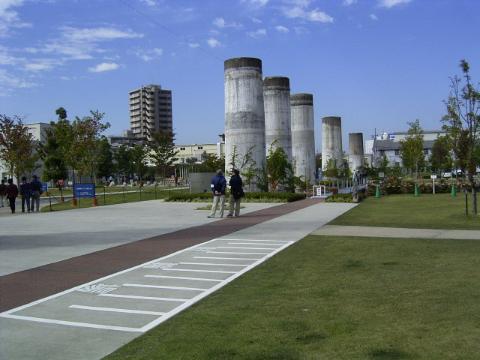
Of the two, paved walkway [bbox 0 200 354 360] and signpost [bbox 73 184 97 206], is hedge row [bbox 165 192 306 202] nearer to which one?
signpost [bbox 73 184 97 206]

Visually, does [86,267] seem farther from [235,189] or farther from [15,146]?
[15,146]

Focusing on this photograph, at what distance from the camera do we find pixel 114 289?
7.89 metres

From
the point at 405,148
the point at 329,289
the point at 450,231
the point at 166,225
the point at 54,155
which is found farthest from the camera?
the point at 405,148

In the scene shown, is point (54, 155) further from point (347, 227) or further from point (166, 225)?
point (347, 227)

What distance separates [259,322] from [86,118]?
133 ft

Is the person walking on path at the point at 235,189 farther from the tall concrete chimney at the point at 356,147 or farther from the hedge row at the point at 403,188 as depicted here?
the tall concrete chimney at the point at 356,147

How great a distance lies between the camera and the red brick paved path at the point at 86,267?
773cm

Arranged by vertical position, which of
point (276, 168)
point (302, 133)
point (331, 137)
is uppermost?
point (331, 137)

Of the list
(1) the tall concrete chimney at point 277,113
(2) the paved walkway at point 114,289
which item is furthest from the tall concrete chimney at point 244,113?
(2) the paved walkway at point 114,289

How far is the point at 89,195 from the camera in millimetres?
28922

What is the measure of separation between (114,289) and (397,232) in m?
8.24

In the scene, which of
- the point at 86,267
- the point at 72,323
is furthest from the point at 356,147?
the point at 72,323

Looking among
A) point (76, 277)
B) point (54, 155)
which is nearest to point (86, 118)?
point (54, 155)

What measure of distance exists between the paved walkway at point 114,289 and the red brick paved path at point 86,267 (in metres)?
0.01
